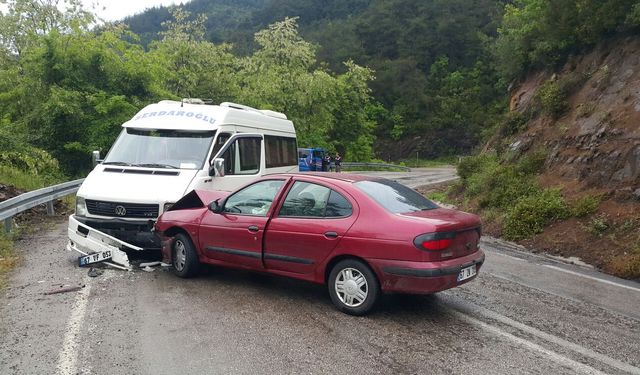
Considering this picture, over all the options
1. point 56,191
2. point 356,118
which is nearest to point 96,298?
point 56,191

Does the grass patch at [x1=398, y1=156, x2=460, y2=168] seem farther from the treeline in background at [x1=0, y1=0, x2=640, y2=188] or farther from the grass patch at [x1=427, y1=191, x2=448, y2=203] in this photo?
the grass patch at [x1=427, y1=191, x2=448, y2=203]

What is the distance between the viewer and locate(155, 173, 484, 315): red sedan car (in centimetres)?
530

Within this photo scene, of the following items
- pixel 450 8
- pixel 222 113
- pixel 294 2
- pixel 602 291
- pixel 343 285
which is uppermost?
pixel 294 2

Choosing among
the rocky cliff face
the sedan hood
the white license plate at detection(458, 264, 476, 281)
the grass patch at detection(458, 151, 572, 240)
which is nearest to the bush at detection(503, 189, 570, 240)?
the grass patch at detection(458, 151, 572, 240)

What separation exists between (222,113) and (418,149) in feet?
193

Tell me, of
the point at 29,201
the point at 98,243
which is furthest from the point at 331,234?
the point at 29,201

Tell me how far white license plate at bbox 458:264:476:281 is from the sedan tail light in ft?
1.23

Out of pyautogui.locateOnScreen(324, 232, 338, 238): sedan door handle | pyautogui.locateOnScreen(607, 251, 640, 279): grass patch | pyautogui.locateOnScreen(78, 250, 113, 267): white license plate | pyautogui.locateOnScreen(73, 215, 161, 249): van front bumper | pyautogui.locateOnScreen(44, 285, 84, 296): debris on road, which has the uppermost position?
pyautogui.locateOnScreen(324, 232, 338, 238): sedan door handle

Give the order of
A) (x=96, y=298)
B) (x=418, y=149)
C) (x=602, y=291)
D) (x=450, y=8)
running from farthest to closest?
(x=450, y=8) → (x=418, y=149) → (x=602, y=291) → (x=96, y=298)

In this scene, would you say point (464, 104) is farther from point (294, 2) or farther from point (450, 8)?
point (294, 2)

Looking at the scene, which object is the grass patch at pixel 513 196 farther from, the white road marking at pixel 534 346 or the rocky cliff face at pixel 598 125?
the white road marking at pixel 534 346

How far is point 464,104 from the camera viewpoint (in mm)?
68250

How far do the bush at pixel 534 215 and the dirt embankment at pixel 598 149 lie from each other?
0.88 ft

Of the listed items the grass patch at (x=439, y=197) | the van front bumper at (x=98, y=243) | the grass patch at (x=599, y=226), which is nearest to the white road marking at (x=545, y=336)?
the van front bumper at (x=98, y=243)
